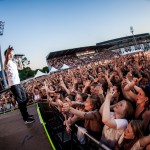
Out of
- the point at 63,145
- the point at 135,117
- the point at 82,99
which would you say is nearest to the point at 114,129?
the point at 135,117

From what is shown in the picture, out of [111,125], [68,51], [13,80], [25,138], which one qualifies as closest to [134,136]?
[111,125]

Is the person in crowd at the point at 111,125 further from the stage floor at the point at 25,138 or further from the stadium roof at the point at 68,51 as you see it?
the stadium roof at the point at 68,51

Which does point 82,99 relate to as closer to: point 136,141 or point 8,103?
point 136,141

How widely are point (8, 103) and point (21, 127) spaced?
9405 mm

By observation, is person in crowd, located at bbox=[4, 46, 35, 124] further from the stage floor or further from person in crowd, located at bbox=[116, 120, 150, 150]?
person in crowd, located at bbox=[116, 120, 150, 150]

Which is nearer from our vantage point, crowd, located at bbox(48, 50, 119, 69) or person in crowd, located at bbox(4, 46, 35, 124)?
person in crowd, located at bbox(4, 46, 35, 124)

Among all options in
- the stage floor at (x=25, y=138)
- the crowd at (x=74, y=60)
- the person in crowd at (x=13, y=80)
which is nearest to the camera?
the stage floor at (x=25, y=138)

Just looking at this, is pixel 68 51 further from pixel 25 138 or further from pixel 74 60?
pixel 25 138

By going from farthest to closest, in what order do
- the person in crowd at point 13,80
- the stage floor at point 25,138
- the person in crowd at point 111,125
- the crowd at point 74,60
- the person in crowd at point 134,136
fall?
1. the crowd at point 74,60
2. the person in crowd at point 13,80
3. the stage floor at point 25,138
4. the person in crowd at point 111,125
5. the person in crowd at point 134,136

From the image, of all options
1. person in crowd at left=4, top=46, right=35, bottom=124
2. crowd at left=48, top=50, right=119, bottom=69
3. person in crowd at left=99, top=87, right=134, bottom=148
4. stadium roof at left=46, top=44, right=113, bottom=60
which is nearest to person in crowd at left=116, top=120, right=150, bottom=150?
person in crowd at left=99, top=87, right=134, bottom=148

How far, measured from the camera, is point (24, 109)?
4.45 metres

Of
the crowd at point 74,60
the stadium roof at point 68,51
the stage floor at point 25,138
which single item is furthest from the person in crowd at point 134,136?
the stadium roof at point 68,51

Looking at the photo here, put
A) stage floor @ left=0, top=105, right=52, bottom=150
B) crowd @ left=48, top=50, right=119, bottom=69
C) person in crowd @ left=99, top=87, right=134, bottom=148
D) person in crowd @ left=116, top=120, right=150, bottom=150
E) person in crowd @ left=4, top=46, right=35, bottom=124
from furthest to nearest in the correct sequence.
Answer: crowd @ left=48, top=50, right=119, bottom=69
person in crowd @ left=4, top=46, right=35, bottom=124
stage floor @ left=0, top=105, right=52, bottom=150
person in crowd @ left=99, top=87, right=134, bottom=148
person in crowd @ left=116, top=120, right=150, bottom=150

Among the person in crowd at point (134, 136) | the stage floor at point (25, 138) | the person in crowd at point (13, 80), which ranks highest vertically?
the person in crowd at point (13, 80)
